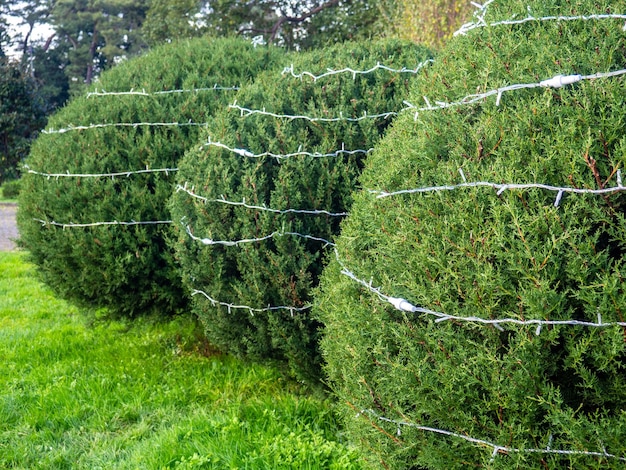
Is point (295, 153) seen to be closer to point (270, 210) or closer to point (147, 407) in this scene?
point (270, 210)

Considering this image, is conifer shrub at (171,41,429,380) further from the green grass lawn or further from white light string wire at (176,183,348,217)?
the green grass lawn

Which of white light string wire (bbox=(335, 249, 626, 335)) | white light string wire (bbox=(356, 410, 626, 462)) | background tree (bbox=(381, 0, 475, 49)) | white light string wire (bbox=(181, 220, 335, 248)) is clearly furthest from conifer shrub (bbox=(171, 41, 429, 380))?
background tree (bbox=(381, 0, 475, 49))

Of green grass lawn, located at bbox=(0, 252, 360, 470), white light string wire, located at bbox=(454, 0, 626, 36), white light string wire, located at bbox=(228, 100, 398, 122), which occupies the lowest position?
green grass lawn, located at bbox=(0, 252, 360, 470)

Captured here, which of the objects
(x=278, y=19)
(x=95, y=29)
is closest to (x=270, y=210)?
(x=278, y=19)

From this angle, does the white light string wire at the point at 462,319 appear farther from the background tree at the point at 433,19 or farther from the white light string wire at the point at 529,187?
the background tree at the point at 433,19

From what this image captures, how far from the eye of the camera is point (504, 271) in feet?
6.00

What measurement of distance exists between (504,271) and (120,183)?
11.3 feet

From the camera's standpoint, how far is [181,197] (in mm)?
3738

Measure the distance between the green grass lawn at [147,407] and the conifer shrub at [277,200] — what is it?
0.39 metres

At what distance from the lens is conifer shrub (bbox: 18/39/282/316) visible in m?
4.53

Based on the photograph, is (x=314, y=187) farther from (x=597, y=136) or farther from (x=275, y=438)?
(x=597, y=136)

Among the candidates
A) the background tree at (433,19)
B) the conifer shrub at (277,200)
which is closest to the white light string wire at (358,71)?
the conifer shrub at (277,200)

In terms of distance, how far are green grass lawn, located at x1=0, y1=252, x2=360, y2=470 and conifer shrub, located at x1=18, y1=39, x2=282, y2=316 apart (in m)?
0.55

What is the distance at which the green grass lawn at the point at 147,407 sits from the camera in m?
3.42
